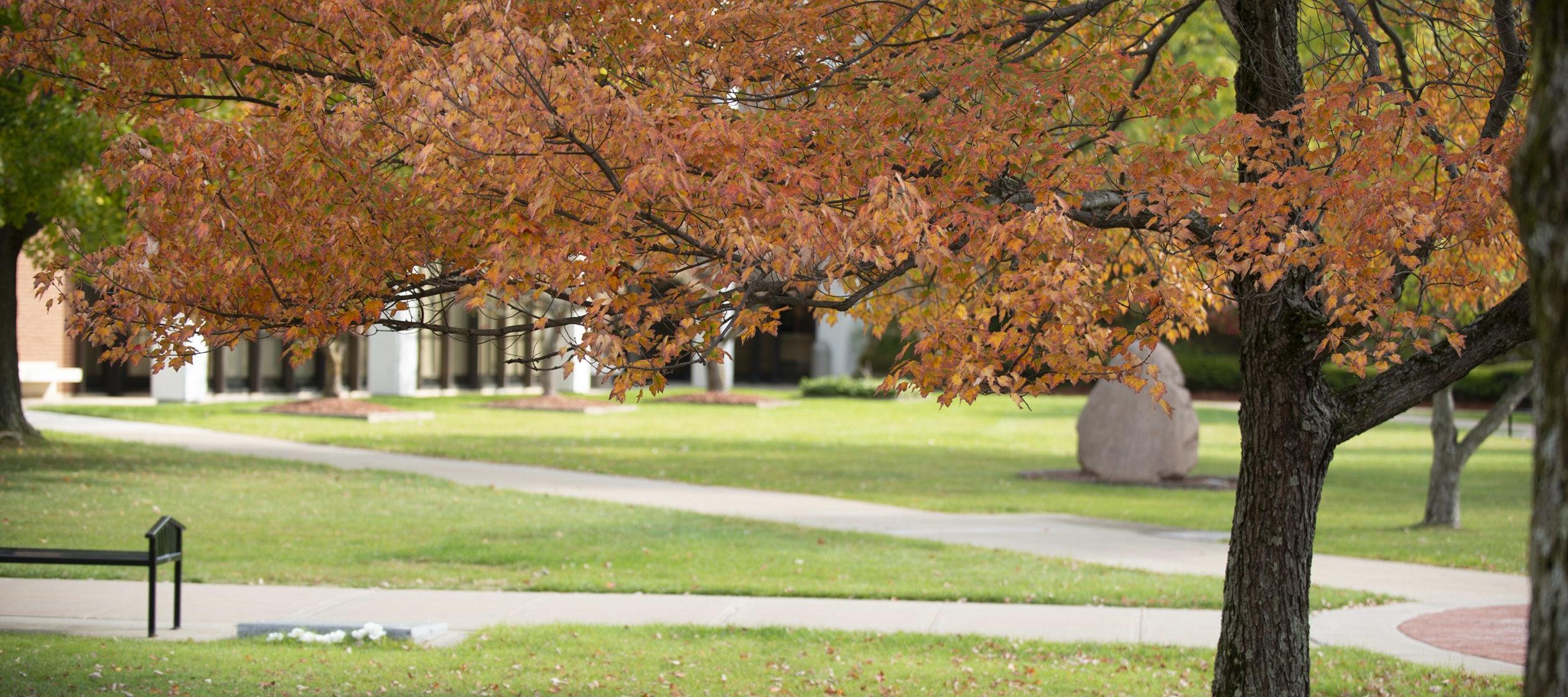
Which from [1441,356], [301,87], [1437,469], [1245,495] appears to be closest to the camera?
[301,87]

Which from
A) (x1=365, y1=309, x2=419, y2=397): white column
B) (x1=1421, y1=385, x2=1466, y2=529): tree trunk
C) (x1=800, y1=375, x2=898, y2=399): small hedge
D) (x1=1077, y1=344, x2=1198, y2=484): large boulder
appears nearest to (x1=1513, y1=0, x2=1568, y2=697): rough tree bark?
(x1=1421, y1=385, x2=1466, y2=529): tree trunk

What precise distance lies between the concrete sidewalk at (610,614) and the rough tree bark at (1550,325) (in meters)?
7.10

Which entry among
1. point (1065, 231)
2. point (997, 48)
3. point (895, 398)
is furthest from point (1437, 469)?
point (895, 398)

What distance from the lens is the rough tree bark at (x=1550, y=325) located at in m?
2.49

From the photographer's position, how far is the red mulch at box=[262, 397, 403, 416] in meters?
31.0

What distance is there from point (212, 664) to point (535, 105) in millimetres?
4890

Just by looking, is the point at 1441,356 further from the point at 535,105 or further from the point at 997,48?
the point at 535,105

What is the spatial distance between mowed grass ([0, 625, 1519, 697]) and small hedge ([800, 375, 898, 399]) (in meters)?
35.3

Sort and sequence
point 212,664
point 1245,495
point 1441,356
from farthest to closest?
1. point 212,664
2. point 1245,495
3. point 1441,356

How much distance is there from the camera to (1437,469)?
16.0m

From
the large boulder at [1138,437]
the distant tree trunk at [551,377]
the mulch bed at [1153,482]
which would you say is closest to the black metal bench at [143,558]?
the mulch bed at [1153,482]

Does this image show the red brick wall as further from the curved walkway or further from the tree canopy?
the tree canopy

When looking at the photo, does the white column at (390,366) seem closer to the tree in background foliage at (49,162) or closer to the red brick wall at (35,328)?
the red brick wall at (35,328)

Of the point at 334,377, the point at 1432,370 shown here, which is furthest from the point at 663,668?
the point at 334,377
